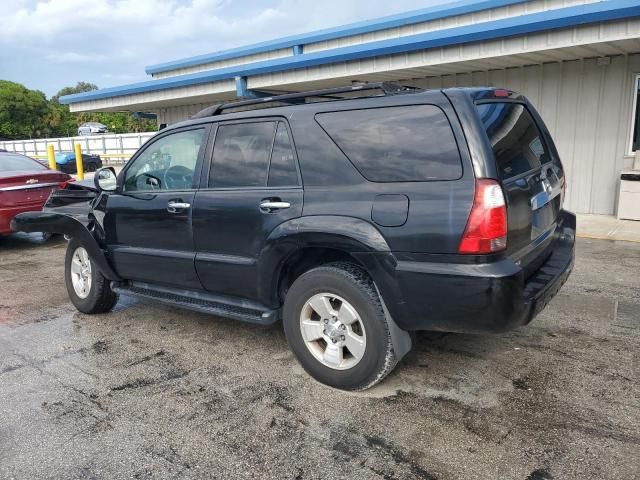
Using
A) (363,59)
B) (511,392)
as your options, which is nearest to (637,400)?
(511,392)

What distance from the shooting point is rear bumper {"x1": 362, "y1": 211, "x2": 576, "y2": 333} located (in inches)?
111

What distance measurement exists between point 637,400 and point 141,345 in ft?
11.6

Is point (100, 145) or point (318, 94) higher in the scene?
point (318, 94)

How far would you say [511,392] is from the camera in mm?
3338

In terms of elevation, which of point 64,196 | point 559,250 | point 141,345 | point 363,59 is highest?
point 363,59

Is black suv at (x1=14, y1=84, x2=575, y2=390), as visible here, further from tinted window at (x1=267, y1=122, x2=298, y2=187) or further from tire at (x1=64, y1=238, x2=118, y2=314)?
tire at (x1=64, y1=238, x2=118, y2=314)

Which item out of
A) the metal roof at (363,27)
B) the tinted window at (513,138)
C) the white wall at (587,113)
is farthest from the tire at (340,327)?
the metal roof at (363,27)

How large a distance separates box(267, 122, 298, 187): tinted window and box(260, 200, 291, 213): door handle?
127 millimetres

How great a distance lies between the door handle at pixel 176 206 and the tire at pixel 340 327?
1.13 m

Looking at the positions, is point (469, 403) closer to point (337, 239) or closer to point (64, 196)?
point (337, 239)

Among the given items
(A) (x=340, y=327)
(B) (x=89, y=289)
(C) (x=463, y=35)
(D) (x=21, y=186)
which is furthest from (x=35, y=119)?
(A) (x=340, y=327)

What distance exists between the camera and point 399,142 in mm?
3117

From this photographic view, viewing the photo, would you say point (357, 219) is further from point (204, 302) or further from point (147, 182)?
point (147, 182)

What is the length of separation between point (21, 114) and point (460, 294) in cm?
6823
